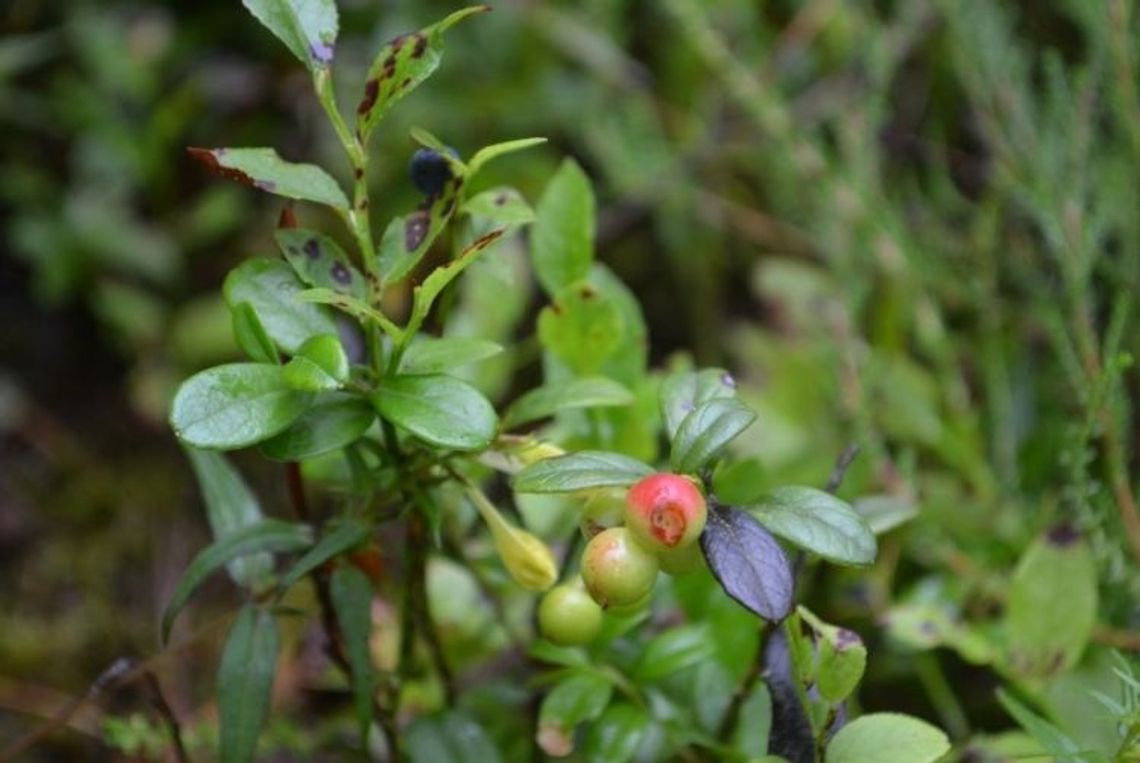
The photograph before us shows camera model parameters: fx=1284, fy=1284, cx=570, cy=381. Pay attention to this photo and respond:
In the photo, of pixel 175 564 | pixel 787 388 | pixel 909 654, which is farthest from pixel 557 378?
pixel 175 564

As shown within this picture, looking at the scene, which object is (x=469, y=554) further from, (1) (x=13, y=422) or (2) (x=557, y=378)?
(1) (x=13, y=422)

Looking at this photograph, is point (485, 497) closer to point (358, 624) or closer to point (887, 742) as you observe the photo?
point (358, 624)

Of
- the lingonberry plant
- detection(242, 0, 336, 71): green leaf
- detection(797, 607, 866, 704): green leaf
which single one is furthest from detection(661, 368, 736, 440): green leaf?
detection(242, 0, 336, 71): green leaf

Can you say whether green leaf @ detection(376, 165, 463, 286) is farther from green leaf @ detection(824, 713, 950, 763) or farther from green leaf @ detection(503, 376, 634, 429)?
green leaf @ detection(824, 713, 950, 763)

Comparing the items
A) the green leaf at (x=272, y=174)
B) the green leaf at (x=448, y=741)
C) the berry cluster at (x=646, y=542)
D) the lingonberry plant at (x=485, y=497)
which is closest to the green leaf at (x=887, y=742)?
the lingonberry plant at (x=485, y=497)

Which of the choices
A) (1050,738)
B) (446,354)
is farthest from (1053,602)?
(446,354)

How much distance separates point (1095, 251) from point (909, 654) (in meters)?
0.32

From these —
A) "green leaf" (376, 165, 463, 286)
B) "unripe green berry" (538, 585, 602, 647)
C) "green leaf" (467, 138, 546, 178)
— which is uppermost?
"green leaf" (467, 138, 546, 178)

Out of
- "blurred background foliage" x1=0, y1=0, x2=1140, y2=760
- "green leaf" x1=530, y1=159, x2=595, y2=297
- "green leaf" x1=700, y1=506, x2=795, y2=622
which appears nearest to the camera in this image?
"green leaf" x1=700, y1=506, x2=795, y2=622

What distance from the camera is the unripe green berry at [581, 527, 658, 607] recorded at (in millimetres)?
501

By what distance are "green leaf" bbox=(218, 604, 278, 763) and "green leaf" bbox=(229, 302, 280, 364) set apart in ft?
0.49

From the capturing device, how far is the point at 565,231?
2.36 feet

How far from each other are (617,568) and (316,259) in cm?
20

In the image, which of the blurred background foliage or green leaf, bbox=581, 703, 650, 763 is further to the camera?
the blurred background foliage
